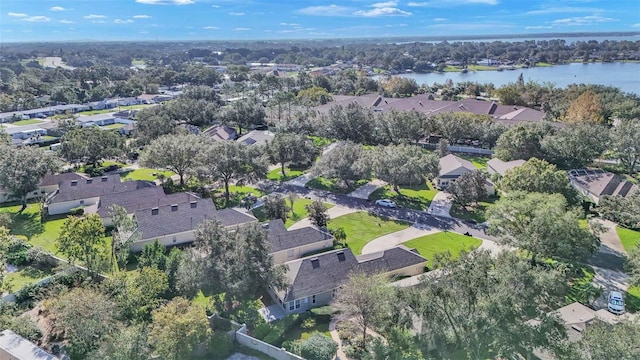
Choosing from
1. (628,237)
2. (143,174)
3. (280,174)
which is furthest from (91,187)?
(628,237)

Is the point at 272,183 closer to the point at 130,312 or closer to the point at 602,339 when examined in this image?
the point at 130,312

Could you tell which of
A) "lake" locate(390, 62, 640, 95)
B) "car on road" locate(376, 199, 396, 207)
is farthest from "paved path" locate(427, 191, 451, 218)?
"lake" locate(390, 62, 640, 95)

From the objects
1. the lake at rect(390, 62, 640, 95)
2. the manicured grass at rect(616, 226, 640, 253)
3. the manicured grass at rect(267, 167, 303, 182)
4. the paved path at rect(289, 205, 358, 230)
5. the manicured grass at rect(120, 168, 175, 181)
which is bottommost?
the manicured grass at rect(616, 226, 640, 253)

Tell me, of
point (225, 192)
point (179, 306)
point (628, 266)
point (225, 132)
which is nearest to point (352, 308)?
point (179, 306)

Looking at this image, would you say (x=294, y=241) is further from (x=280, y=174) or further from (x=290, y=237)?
(x=280, y=174)

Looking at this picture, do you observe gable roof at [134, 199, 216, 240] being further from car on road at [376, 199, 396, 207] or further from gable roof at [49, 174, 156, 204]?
Result: car on road at [376, 199, 396, 207]

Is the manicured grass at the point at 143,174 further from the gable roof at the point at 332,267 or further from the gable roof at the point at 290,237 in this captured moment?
the gable roof at the point at 332,267
